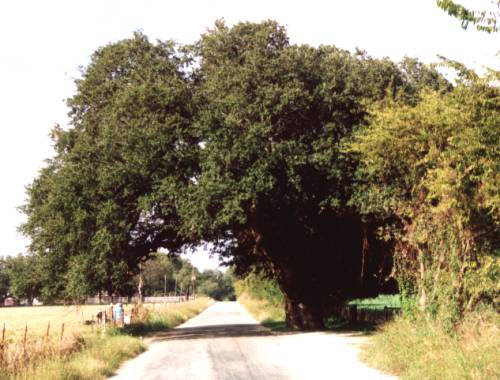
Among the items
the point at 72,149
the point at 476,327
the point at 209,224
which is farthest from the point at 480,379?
the point at 72,149

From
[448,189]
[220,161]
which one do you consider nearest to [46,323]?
[220,161]

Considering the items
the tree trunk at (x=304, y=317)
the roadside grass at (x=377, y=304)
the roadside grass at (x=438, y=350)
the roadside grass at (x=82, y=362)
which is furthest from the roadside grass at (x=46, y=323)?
the roadside grass at (x=377, y=304)

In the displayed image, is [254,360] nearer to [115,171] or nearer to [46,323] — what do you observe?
[115,171]

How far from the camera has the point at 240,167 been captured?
1072 inches

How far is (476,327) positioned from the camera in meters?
16.7

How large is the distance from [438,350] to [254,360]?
6.46 m

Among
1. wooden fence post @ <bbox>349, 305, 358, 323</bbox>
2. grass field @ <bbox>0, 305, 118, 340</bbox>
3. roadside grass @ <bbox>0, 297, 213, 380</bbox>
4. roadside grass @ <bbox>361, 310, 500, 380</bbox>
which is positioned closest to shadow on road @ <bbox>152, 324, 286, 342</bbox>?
roadside grass @ <bbox>0, 297, 213, 380</bbox>

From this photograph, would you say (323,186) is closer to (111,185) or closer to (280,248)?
(280,248)

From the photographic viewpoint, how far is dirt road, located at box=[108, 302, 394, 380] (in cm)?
1634

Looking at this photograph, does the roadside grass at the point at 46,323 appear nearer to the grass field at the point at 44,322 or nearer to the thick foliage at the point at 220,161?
the grass field at the point at 44,322

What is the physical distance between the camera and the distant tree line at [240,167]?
26641 mm

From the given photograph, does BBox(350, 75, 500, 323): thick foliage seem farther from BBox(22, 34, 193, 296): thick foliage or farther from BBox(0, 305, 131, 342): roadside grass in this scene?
BBox(0, 305, 131, 342): roadside grass

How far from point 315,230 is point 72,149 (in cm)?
1244

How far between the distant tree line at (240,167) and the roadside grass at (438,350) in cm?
328
